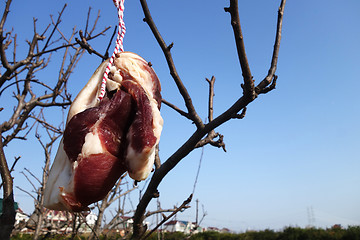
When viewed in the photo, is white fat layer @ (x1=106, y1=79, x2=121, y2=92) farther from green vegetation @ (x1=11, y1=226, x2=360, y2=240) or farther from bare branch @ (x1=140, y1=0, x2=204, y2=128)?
green vegetation @ (x1=11, y1=226, x2=360, y2=240)

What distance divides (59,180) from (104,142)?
247mm

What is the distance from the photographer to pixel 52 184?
1261mm

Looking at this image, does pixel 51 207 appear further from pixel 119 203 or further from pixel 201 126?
pixel 119 203

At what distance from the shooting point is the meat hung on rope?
1.17 m

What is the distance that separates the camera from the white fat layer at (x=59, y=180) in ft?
3.93

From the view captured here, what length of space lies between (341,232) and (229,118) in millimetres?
12388

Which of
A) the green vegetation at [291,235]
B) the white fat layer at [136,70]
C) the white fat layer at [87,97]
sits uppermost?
the white fat layer at [136,70]

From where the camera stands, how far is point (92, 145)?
119 cm


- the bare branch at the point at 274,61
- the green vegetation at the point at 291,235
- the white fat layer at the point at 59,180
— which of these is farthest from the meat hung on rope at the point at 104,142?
the green vegetation at the point at 291,235

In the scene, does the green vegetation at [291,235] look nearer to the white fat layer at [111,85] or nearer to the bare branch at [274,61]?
the bare branch at [274,61]

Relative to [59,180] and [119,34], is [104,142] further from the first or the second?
[119,34]

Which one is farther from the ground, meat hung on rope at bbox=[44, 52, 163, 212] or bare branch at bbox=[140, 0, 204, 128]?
bare branch at bbox=[140, 0, 204, 128]

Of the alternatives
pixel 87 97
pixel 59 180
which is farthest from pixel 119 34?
pixel 59 180

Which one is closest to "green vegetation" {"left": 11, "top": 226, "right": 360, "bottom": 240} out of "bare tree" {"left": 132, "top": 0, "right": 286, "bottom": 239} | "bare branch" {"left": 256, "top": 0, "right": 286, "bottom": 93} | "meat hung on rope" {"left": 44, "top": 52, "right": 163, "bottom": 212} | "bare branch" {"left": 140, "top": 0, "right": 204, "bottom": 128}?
"bare tree" {"left": 132, "top": 0, "right": 286, "bottom": 239}
